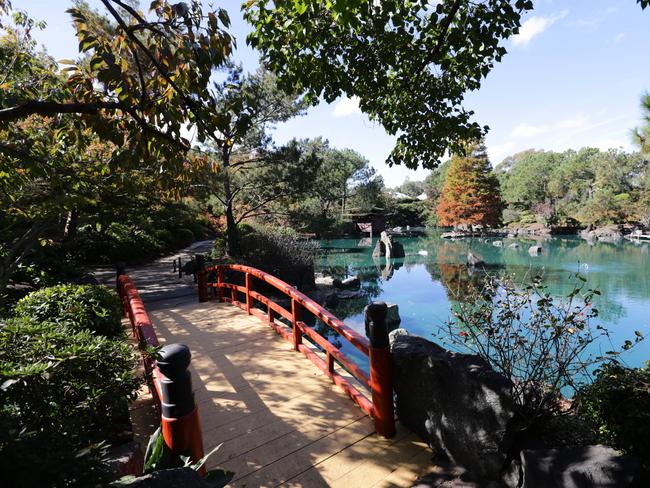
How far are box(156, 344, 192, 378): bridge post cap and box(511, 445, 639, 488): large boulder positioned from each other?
1.81 metres

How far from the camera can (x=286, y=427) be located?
254cm

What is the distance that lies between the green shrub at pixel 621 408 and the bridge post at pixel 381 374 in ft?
4.01

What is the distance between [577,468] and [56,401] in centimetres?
246

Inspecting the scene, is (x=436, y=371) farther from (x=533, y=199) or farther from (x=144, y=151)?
(x=533, y=199)

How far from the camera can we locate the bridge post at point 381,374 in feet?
7.86

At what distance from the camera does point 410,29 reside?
137 inches

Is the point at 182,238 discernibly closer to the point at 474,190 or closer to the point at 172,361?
the point at 474,190

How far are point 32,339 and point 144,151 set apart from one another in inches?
50.6

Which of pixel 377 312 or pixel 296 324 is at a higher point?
pixel 377 312

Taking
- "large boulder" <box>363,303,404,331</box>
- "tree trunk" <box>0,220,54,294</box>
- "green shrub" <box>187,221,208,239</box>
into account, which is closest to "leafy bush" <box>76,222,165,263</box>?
"tree trunk" <box>0,220,54,294</box>

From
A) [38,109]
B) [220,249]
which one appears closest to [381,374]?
Result: [38,109]

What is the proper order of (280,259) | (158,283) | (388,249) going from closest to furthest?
1. (158,283)
2. (280,259)
3. (388,249)

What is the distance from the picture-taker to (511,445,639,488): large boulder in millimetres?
1551

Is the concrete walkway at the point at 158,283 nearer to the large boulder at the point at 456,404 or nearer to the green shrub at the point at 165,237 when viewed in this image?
the green shrub at the point at 165,237
